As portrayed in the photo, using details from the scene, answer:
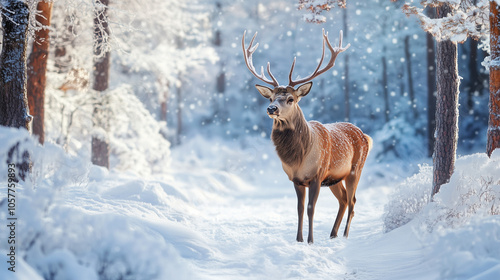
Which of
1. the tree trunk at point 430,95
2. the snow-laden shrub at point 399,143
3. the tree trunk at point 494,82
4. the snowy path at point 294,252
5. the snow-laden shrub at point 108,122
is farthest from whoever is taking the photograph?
the snow-laden shrub at point 399,143

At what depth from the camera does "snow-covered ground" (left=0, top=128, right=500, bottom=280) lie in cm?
323

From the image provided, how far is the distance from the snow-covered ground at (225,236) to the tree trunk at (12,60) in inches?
41.8

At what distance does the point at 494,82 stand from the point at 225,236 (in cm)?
408

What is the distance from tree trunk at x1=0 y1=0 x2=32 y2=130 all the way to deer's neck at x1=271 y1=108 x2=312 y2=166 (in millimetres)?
3646

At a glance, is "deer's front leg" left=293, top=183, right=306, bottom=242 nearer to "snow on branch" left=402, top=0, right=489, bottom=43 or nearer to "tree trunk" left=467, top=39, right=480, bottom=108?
"snow on branch" left=402, top=0, right=489, bottom=43

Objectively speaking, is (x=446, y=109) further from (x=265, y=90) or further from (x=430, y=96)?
(x=430, y=96)

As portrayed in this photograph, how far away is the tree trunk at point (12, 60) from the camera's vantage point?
19.5ft

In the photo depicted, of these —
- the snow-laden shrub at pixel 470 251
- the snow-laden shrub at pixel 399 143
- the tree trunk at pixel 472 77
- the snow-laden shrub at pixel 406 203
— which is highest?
the tree trunk at pixel 472 77

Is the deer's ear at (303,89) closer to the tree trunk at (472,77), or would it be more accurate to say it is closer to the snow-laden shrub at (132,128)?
the snow-laden shrub at (132,128)

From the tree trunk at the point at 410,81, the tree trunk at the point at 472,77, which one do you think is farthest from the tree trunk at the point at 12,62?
the tree trunk at the point at 410,81

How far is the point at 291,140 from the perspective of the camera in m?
6.06

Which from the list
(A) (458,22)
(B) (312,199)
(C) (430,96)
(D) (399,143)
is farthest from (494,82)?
(D) (399,143)

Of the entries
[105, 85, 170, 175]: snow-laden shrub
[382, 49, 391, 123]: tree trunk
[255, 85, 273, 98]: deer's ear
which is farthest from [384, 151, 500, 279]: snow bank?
[382, 49, 391, 123]: tree trunk

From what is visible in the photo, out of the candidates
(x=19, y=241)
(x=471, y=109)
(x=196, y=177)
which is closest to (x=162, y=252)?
(x=19, y=241)
